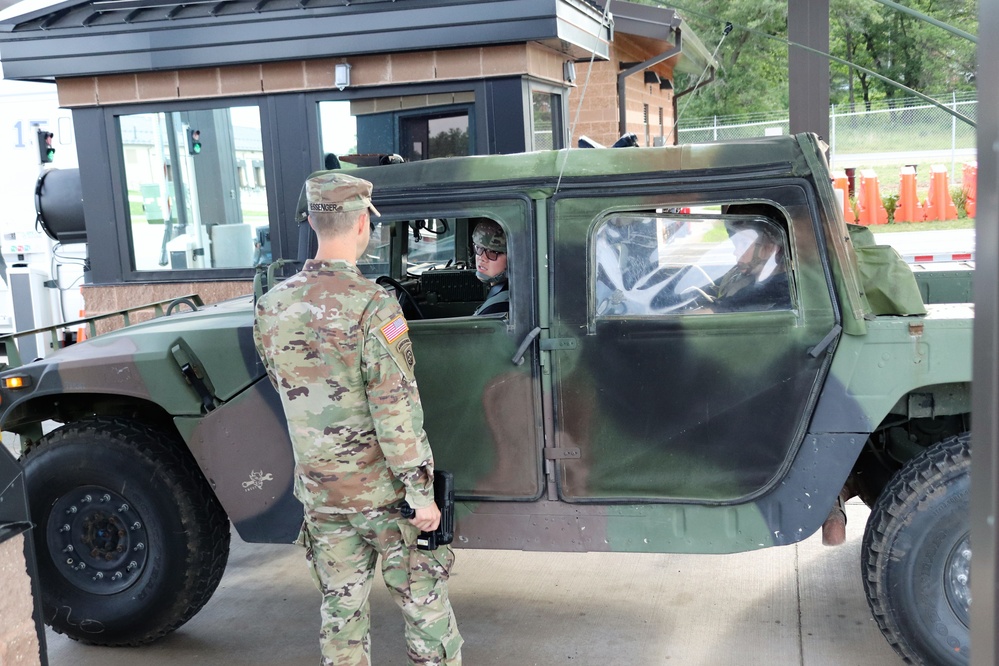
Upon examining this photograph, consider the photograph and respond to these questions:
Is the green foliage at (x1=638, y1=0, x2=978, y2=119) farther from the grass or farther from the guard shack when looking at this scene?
the guard shack

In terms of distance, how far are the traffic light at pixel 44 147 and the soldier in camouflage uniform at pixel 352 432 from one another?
755 centimetres

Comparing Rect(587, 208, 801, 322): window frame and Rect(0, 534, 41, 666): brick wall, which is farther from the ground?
Rect(587, 208, 801, 322): window frame

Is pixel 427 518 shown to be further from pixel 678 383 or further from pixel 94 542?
pixel 94 542

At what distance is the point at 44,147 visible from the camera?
31.8 feet

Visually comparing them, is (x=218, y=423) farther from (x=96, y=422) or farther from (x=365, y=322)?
(x=365, y=322)

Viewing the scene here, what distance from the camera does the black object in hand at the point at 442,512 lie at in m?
3.20

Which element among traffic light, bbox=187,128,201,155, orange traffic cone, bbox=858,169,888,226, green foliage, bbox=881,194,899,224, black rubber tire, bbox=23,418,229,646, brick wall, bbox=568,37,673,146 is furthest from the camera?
green foliage, bbox=881,194,899,224

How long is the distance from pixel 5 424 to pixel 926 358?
3.51 meters

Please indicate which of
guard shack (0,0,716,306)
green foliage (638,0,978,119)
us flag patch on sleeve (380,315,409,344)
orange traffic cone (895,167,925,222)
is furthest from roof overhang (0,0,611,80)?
green foliage (638,0,978,119)

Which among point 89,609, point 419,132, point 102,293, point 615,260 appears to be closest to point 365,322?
point 615,260

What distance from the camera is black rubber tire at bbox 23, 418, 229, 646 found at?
12.8 feet

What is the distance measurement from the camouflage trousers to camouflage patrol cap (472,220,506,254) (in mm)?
1050

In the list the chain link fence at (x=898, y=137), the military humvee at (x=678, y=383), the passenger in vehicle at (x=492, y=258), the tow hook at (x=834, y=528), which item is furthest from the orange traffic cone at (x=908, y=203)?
the passenger in vehicle at (x=492, y=258)

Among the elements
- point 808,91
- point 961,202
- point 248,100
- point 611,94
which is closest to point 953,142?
point 961,202
